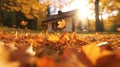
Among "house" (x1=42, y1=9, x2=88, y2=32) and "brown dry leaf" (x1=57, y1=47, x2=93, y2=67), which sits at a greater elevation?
"house" (x1=42, y1=9, x2=88, y2=32)

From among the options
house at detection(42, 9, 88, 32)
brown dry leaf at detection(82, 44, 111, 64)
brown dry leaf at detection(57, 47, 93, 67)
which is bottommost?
brown dry leaf at detection(57, 47, 93, 67)

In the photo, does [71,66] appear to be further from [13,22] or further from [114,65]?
[13,22]

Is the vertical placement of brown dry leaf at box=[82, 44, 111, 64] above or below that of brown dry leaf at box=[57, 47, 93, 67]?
A: above

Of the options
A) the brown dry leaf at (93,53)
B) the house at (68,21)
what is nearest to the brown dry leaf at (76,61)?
the brown dry leaf at (93,53)

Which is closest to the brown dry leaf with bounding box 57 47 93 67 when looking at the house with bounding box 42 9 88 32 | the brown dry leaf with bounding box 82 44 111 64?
the brown dry leaf with bounding box 82 44 111 64

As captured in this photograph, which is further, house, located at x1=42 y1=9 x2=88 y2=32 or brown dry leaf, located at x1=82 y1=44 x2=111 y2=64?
house, located at x1=42 y1=9 x2=88 y2=32

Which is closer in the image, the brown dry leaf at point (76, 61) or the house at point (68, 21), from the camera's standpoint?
the brown dry leaf at point (76, 61)

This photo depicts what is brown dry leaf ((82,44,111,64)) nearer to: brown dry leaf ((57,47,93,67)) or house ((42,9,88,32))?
brown dry leaf ((57,47,93,67))

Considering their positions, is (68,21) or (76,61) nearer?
(76,61)

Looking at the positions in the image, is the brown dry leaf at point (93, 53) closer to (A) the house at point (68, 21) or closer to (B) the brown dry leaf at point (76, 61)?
(B) the brown dry leaf at point (76, 61)

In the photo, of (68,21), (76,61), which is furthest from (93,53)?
(68,21)

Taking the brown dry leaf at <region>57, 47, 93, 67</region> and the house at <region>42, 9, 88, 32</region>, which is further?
the house at <region>42, 9, 88, 32</region>

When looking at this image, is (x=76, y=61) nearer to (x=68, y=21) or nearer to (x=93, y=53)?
(x=93, y=53)

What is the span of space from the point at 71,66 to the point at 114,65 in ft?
0.19
